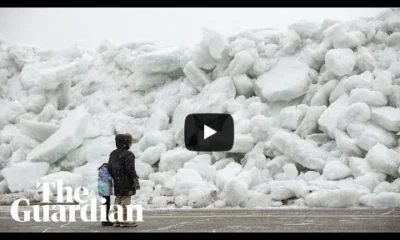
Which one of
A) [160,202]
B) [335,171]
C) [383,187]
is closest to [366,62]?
[335,171]

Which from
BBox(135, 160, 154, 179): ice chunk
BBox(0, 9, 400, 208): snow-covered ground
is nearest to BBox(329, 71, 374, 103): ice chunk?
BBox(0, 9, 400, 208): snow-covered ground

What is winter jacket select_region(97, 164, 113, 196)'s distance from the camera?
549cm

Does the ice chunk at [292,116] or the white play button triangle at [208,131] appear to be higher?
the ice chunk at [292,116]

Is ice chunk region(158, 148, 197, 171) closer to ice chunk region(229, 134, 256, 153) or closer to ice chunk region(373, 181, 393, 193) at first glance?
ice chunk region(229, 134, 256, 153)

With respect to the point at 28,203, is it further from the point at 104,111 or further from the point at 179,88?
the point at 179,88

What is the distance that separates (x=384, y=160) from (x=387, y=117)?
0.90 meters

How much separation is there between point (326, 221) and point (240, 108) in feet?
12.8

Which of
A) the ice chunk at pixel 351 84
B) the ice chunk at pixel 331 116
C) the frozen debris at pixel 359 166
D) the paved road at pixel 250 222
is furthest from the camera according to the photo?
the ice chunk at pixel 351 84

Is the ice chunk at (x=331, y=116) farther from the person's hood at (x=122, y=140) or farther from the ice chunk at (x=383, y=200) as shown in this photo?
the person's hood at (x=122, y=140)

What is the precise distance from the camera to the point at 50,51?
1269cm

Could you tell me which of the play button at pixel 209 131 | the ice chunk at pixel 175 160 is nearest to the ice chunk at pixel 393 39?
the ice chunk at pixel 175 160

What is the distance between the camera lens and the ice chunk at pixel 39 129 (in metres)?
9.70

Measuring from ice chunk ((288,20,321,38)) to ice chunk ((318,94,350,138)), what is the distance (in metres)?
1.90

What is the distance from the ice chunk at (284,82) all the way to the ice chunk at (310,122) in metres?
0.56
